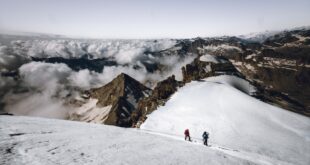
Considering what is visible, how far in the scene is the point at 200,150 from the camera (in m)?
35.3

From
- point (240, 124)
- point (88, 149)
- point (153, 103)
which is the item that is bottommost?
point (153, 103)

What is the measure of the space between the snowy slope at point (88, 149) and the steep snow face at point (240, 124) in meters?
10.3

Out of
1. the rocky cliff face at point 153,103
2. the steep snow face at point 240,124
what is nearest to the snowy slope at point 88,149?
the steep snow face at point 240,124

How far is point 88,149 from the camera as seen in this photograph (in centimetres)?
2919

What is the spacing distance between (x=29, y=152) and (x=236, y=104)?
6259 cm

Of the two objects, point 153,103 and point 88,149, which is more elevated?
point 88,149

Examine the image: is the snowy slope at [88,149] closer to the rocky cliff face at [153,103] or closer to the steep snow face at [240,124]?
the steep snow face at [240,124]

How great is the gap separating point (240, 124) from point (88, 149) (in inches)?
1608

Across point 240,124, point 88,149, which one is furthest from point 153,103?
point 88,149

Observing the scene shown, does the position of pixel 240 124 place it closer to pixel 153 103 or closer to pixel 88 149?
pixel 88 149

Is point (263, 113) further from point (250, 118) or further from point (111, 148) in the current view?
point (111, 148)

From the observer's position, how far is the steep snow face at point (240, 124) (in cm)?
4581

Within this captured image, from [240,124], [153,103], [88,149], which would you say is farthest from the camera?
[153,103]

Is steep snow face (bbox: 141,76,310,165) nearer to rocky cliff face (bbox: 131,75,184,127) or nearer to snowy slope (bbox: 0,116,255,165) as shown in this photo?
rocky cliff face (bbox: 131,75,184,127)
